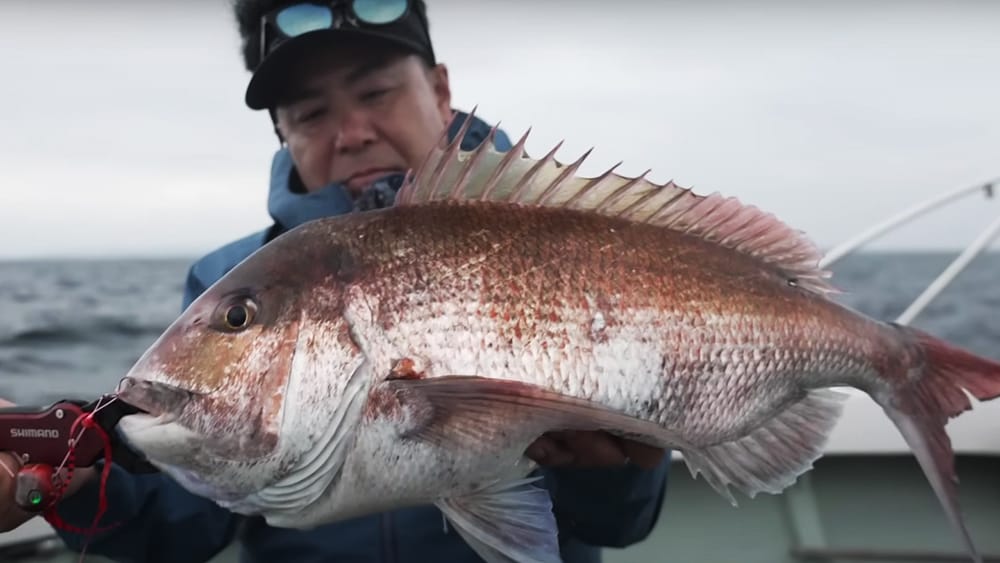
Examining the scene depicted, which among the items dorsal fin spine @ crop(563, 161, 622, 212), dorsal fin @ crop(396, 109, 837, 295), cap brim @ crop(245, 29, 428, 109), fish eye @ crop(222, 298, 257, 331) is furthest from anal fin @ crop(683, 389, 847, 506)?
cap brim @ crop(245, 29, 428, 109)

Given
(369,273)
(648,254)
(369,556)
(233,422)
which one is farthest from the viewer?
(369,556)

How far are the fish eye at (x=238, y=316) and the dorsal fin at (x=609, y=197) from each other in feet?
0.94

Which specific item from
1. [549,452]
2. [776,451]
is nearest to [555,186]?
[549,452]

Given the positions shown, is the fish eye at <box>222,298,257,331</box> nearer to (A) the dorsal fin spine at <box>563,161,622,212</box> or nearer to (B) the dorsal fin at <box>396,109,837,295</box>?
(B) the dorsal fin at <box>396,109,837,295</box>

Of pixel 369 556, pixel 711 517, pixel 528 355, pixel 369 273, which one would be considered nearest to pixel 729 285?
pixel 528 355

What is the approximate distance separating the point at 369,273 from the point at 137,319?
54.3 ft

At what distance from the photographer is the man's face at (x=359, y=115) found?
191 centimetres

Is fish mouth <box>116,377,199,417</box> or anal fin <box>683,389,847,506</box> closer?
fish mouth <box>116,377,199,417</box>

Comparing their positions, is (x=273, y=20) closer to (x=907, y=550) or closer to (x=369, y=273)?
(x=369, y=273)

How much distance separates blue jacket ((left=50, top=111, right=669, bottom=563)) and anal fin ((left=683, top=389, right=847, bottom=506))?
0.72 feet

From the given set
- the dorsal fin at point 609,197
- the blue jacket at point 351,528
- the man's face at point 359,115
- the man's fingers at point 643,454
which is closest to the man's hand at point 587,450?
the man's fingers at point 643,454

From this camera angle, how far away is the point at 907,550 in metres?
2.64

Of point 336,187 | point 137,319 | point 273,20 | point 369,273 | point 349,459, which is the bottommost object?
point 349,459

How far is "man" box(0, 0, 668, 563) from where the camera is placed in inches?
59.1
